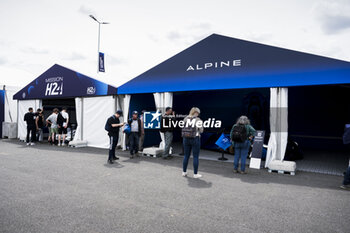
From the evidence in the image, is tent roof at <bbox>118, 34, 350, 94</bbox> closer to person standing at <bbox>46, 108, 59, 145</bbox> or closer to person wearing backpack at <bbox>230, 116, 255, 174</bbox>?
person wearing backpack at <bbox>230, 116, 255, 174</bbox>

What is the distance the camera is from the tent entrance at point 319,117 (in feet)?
33.5

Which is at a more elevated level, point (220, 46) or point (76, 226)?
point (220, 46)

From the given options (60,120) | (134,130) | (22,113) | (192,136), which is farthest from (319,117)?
(22,113)

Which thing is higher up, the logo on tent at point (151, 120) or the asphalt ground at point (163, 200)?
the logo on tent at point (151, 120)

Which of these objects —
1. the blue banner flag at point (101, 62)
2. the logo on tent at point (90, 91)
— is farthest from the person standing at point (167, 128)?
the blue banner flag at point (101, 62)

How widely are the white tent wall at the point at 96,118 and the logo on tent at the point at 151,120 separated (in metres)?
1.92

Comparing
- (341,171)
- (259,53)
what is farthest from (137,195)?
(341,171)

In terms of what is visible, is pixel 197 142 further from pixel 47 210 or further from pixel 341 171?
pixel 341 171

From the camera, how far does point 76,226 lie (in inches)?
116

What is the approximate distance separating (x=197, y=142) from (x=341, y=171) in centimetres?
423

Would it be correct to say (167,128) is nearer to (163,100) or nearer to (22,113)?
(163,100)

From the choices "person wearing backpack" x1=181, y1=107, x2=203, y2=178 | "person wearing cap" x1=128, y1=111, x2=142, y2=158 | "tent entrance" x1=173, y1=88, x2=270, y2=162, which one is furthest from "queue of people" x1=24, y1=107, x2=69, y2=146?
"person wearing backpack" x1=181, y1=107, x2=203, y2=178

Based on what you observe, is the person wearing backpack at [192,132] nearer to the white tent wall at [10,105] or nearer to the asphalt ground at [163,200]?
the asphalt ground at [163,200]

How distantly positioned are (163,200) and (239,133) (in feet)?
9.00
